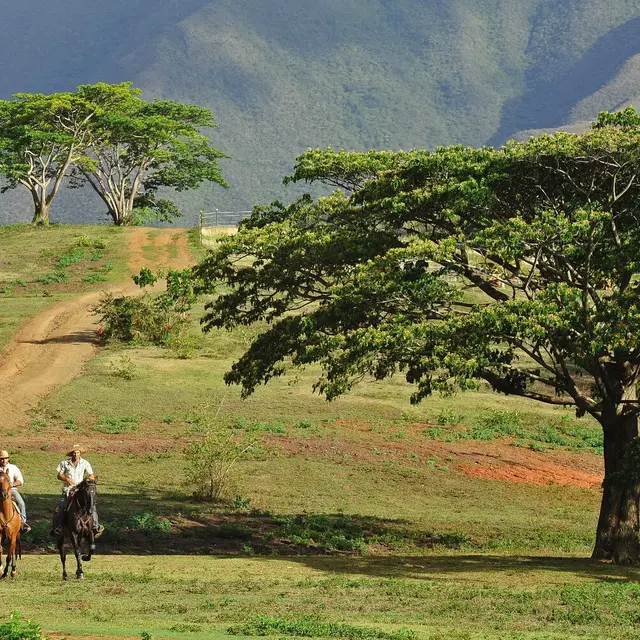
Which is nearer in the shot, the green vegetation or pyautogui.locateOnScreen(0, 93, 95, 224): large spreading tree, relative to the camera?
the green vegetation

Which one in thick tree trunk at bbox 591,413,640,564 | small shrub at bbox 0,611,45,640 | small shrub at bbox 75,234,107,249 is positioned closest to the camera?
small shrub at bbox 0,611,45,640

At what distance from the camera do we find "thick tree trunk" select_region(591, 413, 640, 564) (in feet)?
83.8

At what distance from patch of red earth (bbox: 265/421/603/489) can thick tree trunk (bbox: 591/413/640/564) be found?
10.7 meters

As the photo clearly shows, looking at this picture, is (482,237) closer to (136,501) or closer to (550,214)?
(550,214)

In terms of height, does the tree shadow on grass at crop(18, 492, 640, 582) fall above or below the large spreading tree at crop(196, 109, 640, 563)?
below

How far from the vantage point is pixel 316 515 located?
30641 mm

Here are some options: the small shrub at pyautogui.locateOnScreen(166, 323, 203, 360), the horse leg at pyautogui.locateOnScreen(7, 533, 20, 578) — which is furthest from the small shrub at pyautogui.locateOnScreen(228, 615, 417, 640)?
the small shrub at pyautogui.locateOnScreen(166, 323, 203, 360)

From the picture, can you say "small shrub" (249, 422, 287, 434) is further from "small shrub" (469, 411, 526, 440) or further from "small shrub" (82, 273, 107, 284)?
"small shrub" (82, 273, 107, 284)

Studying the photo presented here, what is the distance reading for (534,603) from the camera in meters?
19.2

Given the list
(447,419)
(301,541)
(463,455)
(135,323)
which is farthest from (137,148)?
(301,541)

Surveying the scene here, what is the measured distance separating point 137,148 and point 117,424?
55504 millimetres

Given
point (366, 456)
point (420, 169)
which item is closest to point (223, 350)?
point (366, 456)

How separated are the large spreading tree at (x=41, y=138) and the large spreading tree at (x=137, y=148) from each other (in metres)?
1.24

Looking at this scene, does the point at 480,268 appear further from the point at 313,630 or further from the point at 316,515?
the point at 313,630
